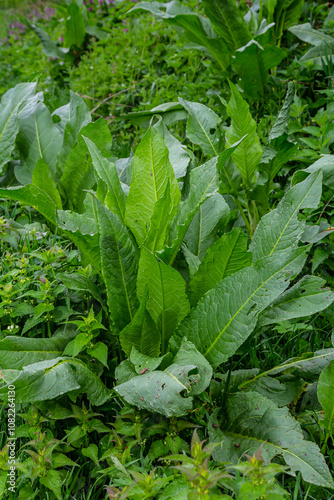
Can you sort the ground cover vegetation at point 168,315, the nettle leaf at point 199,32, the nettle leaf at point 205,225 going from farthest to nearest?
the nettle leaf at point 199,32, the nettle leaf at point 205,225, the ground cover vegetation at point 168,315

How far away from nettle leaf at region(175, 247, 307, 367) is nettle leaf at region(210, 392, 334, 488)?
202mm

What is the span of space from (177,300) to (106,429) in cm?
55

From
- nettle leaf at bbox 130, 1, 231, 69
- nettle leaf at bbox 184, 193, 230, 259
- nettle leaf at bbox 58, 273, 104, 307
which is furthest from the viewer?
nettle leaf at bbox 130, 1, 231, 69

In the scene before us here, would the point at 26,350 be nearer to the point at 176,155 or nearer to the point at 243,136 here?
the point at 176,155

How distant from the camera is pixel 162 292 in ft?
5.65

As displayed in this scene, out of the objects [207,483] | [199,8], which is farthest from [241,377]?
[199,8]

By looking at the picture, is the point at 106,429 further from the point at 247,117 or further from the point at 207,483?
the point at 247,117

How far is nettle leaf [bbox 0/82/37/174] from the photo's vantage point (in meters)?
2.81

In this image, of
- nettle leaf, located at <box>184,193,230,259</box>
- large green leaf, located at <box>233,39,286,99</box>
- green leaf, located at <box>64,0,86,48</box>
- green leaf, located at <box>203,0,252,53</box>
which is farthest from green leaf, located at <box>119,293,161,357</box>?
green leaf, located at <box>64,0,86,48</box>

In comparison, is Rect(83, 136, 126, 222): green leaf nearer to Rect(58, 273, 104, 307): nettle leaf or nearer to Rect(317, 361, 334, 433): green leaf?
Rect(58, 273, 104, 307): nettle leaf

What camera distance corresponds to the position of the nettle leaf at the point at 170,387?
1391 millimetres

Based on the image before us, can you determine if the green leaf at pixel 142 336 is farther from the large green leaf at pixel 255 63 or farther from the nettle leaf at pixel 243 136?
the large green leaf at pixel 255 63

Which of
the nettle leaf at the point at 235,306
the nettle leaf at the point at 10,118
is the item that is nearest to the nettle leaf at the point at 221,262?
the nettle leaf at the point at 235,306

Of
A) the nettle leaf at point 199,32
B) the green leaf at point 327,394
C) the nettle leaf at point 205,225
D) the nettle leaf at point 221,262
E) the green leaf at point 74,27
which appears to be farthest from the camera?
the green leaf at point 74,27
